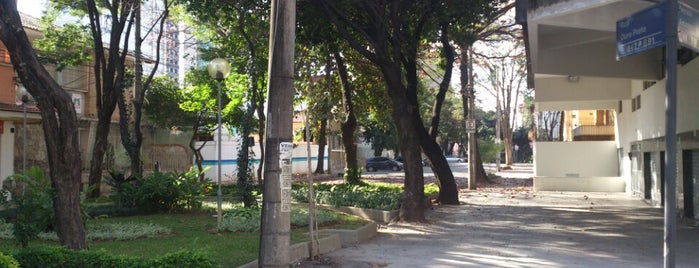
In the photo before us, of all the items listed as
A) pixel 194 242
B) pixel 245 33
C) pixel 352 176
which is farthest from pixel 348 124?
pixel 194 242

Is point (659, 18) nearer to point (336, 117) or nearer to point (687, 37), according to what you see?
point (687, 37)

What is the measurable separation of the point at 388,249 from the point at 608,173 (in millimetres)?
19217

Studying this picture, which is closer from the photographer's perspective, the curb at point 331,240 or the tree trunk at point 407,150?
the curb at point 331,240

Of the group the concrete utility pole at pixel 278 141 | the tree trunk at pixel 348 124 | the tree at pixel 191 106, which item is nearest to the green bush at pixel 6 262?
the concrete utility pole at pixel 278 141

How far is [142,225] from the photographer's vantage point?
11.9 meters

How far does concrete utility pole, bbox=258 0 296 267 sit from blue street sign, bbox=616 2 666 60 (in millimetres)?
3322

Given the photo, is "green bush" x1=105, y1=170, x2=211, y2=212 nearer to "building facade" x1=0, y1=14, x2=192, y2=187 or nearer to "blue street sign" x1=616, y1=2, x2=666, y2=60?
"building facade" x1=0, y1=14, x2=192, y2=187

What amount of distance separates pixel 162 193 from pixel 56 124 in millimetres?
7849

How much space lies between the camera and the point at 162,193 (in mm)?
14492

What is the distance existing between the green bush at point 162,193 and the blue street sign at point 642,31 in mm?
11397

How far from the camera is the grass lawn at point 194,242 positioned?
8.80 meters

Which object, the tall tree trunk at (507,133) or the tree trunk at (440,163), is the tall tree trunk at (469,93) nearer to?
the tree trunk at (440,163)

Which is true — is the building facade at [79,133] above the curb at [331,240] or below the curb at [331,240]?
above

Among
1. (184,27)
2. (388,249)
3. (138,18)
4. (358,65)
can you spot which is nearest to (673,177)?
(388,249)
